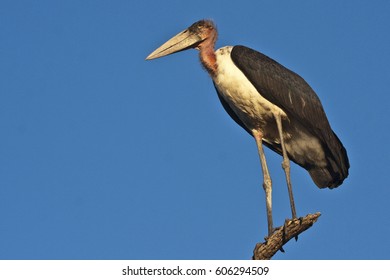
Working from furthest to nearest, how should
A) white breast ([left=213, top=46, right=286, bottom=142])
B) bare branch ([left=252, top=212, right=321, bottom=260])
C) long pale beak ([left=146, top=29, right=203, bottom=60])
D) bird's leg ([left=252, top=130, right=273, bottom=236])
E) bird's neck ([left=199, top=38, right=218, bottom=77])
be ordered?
long pale beak ([left=146, top=29, right=203, bottom=60])
bird's neck ([left=199, top=38, right=218, bottom=77])
white breast ([left=213, top=46, right=286, bottom=142])
bird's leg ([left=252, top=130, right=273, bottom=236])
bare branch ([left=252, top=212, right=321, bottom=260])

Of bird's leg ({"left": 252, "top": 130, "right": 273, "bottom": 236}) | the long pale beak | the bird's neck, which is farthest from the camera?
the long pale beak

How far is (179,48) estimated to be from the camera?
1617cm

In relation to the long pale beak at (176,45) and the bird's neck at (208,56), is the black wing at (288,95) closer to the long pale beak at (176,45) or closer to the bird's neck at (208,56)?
the bird's neck at (208,56)

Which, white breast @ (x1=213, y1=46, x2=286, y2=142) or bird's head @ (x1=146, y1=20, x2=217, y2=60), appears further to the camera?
bird's head @ (x1=146, y1=20, x2=217, y2=60)

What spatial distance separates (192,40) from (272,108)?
75.5 inches

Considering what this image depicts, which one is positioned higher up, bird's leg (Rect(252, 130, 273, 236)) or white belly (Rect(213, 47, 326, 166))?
white belly (Rect(213, 47, 326, 166))

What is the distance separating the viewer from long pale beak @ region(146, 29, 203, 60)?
16.1m

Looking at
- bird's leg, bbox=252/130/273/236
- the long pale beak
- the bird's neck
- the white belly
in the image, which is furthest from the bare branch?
the long pale beak

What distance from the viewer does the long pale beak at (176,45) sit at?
634 inches

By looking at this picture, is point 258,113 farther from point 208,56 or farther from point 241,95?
point 208,56

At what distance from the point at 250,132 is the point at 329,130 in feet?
4.25

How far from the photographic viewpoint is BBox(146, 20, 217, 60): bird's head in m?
16.1

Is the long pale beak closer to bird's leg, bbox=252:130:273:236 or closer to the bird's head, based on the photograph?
the bird's head

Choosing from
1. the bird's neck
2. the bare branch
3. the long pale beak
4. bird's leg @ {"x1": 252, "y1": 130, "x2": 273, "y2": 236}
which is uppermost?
the long pale beak
